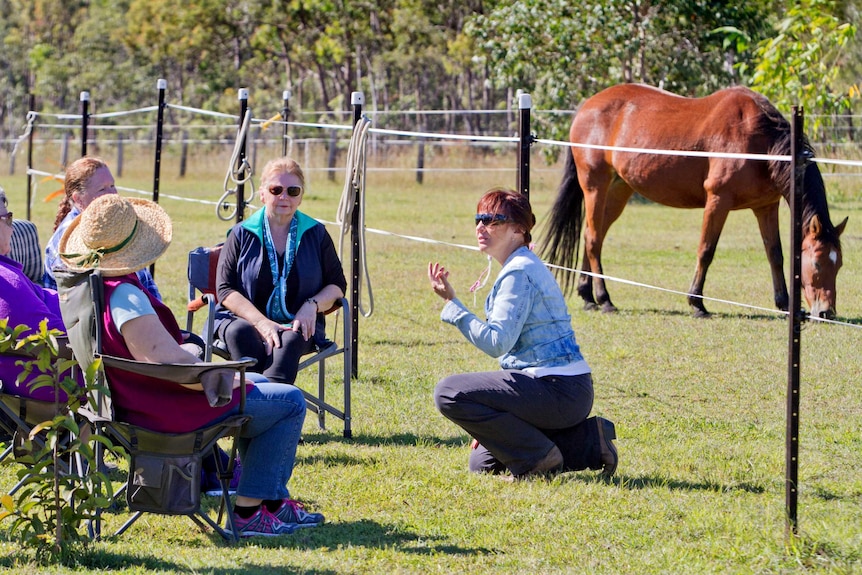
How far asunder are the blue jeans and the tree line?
399 inches

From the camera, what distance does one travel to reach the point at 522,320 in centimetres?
419

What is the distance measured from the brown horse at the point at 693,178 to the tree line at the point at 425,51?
17.5 feet

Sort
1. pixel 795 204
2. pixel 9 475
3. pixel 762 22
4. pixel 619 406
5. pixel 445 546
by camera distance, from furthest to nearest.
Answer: pixel 762 22 → pixel 619 406 → pixel 9 475 → pixel 445 546 → pixel 795 204

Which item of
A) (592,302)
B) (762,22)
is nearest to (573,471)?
(592,302)

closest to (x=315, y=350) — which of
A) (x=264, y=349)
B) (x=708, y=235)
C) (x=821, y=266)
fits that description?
(x=264, y=349)

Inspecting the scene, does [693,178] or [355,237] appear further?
[693,178]

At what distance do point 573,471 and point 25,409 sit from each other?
2141 millimetres

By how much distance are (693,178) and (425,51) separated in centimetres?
2326

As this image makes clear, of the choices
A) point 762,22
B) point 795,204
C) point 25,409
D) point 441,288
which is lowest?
point 25,409

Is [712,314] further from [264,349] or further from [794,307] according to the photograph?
[794,307]

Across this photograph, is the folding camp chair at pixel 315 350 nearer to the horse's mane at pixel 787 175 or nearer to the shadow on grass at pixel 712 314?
the horse's mane at pixel 787 175

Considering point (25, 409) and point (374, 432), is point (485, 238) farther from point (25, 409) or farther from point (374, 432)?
point (25, 409)

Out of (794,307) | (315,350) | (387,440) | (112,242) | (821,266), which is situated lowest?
(387,440)

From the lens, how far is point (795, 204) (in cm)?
331
